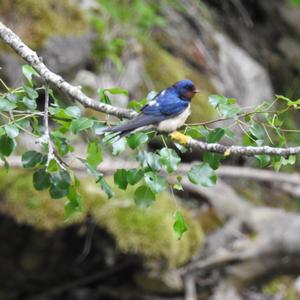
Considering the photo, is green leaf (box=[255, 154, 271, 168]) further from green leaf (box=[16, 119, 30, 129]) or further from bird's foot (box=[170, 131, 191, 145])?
green leaf (box=[16, 119, 30, 129])

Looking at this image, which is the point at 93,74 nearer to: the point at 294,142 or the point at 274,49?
the point at 294,142

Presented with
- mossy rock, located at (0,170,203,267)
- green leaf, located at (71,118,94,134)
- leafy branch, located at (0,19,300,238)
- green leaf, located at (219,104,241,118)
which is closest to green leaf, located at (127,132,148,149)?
leafy branch, located at (0,19,300,238)

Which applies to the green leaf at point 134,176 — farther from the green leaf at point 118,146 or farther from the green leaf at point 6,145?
the green leaf at point 6,145

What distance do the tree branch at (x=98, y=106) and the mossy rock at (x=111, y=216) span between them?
1714 millimetres

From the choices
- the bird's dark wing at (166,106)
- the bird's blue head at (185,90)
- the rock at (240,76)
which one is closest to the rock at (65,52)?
the rock at (240,76)

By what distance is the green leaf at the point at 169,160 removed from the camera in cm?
183

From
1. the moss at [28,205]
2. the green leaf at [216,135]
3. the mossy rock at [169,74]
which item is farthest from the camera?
the mossy rock at [169,74]

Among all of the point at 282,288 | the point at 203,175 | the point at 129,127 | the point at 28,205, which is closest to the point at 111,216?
the point at 28,205

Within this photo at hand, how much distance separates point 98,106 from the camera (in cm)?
194

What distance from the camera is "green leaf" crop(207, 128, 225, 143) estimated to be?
6.30 feet

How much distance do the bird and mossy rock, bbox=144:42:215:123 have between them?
2760 mm

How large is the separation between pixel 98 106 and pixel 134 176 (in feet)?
0.73

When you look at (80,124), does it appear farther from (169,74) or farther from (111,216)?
(169,74)

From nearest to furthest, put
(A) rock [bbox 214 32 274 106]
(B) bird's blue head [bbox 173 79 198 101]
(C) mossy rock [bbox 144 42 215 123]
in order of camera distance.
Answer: (B) bird's blue head [bbox 173 79 198 101]
(C) mossy rock [bbox 144 42 215 123]
(A) rock [bbox 214 32 274 106]
